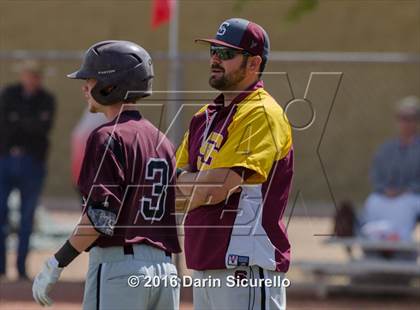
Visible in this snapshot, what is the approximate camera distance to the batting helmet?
16.2 ft

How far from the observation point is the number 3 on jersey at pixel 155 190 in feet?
15.9

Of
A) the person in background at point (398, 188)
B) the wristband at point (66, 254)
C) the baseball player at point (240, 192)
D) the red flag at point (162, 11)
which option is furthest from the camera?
the red flag at point (162, 11)

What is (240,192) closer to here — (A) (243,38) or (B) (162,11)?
(A) (243,38)

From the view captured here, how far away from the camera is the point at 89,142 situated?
4.73 meters

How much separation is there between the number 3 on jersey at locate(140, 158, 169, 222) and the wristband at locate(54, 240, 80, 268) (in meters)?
0.36

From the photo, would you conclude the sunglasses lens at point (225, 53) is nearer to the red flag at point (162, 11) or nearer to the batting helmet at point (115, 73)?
the batting helmet at point (115, 73)

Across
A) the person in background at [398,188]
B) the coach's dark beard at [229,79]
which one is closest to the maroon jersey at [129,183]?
the coach's dark beard at [229,79]

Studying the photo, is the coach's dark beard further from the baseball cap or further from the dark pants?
the dark pants

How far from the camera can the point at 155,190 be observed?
493 centimetres

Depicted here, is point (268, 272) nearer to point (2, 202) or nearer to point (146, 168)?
point (146, 168)

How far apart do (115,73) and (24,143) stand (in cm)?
600

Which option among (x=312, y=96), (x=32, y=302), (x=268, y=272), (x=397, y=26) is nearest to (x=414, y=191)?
(x=312, y=96)

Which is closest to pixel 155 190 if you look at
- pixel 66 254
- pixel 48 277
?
pixel 66 254

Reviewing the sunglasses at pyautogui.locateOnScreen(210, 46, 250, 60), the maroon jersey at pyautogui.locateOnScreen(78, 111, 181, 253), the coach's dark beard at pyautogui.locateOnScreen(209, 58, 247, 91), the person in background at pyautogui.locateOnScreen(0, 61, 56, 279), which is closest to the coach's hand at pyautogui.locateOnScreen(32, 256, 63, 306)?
the maroon jersey at pyautogui.locateOnScreen(78, 111, 181, 253)
